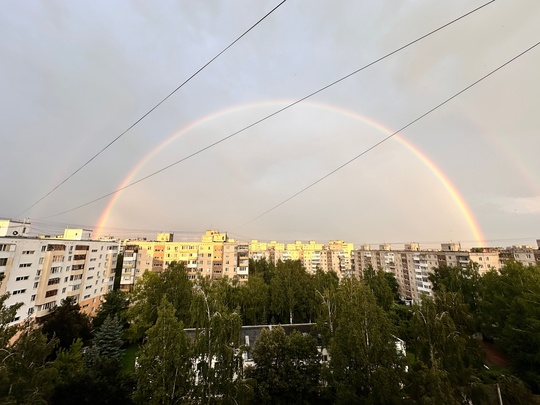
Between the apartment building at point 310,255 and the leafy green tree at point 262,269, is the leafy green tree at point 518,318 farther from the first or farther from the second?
the apartment building at point 310,255

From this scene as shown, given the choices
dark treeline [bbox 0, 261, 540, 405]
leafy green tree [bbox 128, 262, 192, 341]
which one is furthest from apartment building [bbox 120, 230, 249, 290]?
dark treeline [bbox 0, 261, 540, 405]

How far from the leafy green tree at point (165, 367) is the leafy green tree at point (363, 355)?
7.44m

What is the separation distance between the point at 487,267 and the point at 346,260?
65155mm

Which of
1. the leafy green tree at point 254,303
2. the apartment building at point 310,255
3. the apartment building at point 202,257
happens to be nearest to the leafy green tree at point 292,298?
the leafy green tree at point 254,303

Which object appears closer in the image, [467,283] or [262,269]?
[467,283]

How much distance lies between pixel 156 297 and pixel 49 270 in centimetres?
1520

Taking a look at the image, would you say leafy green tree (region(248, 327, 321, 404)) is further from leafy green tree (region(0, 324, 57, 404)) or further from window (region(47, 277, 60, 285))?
window (region(47, 277, 60, 285))

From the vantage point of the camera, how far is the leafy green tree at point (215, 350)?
10.4 m

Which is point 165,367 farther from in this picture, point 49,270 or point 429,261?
point 429,261

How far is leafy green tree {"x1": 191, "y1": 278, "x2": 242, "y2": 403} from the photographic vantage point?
1043 cm

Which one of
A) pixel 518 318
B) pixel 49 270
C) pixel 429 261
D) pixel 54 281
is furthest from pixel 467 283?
pixel 54 281

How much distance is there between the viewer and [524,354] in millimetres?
20438

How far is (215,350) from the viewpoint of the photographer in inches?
431

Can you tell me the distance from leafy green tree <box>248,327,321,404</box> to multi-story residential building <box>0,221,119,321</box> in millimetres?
27549
